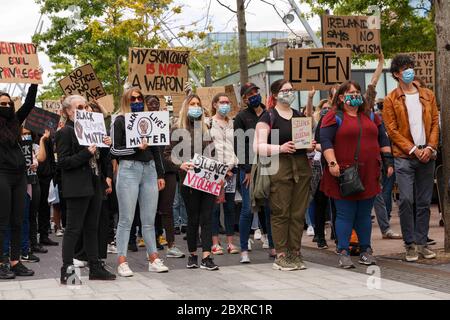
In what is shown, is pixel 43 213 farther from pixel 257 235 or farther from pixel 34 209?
pixel 257 235

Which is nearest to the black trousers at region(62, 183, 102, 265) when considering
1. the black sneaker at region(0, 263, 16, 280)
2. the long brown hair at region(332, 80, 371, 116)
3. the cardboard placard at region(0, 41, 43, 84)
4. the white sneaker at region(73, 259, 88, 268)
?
the black sneaker at region(0, 263, 16, 280)

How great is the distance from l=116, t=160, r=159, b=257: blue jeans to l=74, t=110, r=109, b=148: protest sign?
500 mm

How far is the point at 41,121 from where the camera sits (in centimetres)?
1150

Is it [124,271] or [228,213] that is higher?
[228,213]

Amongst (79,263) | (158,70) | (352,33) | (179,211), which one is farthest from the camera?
(179,211)

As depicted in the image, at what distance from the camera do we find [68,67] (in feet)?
127

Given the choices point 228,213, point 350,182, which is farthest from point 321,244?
point 350,182

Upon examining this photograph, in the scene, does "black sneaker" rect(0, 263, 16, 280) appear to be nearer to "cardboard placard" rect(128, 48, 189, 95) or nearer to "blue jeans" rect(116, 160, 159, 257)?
"blue jeans" rect(116, 160, 159, 257)

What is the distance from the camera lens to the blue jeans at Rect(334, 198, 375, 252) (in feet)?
30.0

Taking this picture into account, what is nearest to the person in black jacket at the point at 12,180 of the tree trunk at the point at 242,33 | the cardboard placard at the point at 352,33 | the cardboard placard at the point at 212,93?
the cardboard placard at the point at 352,33

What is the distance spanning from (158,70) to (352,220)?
184 inches
